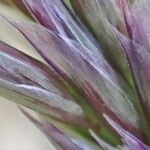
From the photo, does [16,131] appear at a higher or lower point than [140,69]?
higher

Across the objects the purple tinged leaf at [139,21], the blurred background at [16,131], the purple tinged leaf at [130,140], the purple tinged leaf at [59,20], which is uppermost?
the blurred background at [16,131]

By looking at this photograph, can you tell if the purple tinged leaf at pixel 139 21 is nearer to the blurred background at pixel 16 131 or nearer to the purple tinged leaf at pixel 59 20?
the purple tinged leaf at pixel 59 20

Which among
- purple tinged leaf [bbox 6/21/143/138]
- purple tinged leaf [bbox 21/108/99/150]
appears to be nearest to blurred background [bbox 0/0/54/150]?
purple tinged leaf [bbox 21/108/99/150]

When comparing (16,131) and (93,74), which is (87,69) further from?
(16,131)

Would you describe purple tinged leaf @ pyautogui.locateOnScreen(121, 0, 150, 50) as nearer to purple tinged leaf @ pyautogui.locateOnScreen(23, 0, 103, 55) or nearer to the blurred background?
purple tinged leaf @ pyautogui.locateOnScreen(23, 0, 103, 55)

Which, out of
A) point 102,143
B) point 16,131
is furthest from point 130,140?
point 16,131

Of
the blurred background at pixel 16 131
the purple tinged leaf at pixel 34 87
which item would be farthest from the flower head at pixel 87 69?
the blurred background at pixel 16 131

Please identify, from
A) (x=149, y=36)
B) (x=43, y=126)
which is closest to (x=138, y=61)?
(x=149, y=36)

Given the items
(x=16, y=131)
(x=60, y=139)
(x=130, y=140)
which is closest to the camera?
(x=130, y=140)

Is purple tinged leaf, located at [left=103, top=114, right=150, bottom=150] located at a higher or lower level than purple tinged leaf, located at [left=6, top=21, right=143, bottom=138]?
lower
